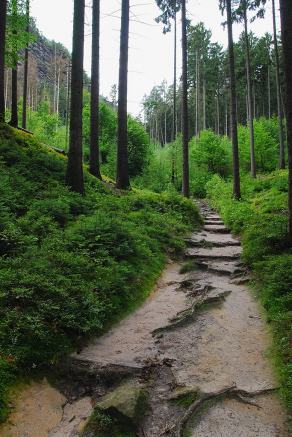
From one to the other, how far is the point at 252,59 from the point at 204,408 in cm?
4239

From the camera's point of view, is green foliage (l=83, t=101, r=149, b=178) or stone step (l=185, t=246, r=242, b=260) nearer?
stone step (l=185, t=246, r=242, b=260)

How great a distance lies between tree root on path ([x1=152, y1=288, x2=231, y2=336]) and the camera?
5.78m

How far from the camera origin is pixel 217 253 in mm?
10086

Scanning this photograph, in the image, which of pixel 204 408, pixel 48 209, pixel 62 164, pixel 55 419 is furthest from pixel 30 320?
pixel 62 164

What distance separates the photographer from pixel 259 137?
103ft

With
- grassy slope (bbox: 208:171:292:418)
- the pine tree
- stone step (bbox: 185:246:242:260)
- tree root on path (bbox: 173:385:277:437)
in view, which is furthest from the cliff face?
tree root on path (bbox: 173:385:277:437)

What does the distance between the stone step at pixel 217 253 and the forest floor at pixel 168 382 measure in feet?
9.44

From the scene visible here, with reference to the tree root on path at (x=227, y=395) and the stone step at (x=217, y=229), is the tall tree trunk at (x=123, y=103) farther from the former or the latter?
the tree root on path at (x=227, y=395)

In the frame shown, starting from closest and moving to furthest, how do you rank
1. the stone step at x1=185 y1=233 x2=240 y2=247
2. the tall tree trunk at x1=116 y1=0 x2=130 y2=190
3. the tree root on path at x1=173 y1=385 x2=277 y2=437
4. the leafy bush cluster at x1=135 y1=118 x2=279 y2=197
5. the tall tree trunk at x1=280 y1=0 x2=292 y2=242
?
1. the tree root on path at x1=173 y1=385 x2=277 y2=437
2. the tall tree trunk at x1=280 y1=0 x2=292 y2=242
3. the stone step at x1=185 y1=233 x2=240 y2=247
4. the tall tree trunk at x1=116 y1=0 x2=130 y2=190
5. the leafy bush cluster at x1=135 y1=118 x2=279 y2=197

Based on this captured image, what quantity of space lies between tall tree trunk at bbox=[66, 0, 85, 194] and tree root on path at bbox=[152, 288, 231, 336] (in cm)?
Result: 571

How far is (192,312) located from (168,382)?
2.08m

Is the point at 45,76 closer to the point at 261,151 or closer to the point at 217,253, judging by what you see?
the point at 261,151

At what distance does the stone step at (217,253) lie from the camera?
969 cm

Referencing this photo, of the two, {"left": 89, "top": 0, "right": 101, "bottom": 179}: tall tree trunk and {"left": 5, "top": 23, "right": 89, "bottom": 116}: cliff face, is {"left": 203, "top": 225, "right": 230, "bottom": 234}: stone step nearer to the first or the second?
{"left": 89, "top": 0, "right": 101, "bottom": 179}: tall tree trunk
